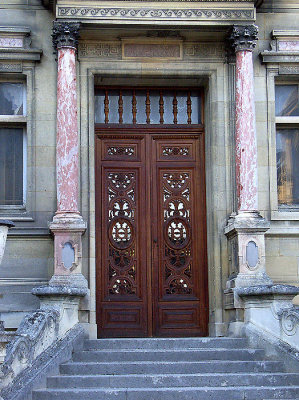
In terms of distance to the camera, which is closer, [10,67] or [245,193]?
→ [245,193]

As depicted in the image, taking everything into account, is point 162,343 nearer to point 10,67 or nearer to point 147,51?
point 147,51

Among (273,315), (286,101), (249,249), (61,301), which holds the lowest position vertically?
(273,315)

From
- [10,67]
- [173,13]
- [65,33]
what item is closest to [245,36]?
[173,13]

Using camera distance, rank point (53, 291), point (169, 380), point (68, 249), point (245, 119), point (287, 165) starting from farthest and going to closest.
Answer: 1. point (287, 165)
2. point (245, 119)
3. point (68, 249)
4. point (53, 291)
5. point (169, 380)

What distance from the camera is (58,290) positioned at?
34.4 feet

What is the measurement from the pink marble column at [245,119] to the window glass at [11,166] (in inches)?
125

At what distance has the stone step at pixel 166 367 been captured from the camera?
9.75 meters

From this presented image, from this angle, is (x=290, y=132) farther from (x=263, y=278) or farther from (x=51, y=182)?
(x=51, y=182)

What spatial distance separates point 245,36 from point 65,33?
251 cm

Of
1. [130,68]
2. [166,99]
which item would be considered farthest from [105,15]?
[166,99]

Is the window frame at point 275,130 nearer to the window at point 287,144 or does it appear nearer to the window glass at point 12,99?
the window at point 287,144

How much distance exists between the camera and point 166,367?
9.80 metres

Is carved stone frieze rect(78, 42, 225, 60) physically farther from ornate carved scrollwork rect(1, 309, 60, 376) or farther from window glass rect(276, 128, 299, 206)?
ornate carved scrollwork rect(1, 309, 60, 376)

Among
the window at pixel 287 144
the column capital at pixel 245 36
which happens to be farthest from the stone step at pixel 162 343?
the column capital at pixel 245 36
